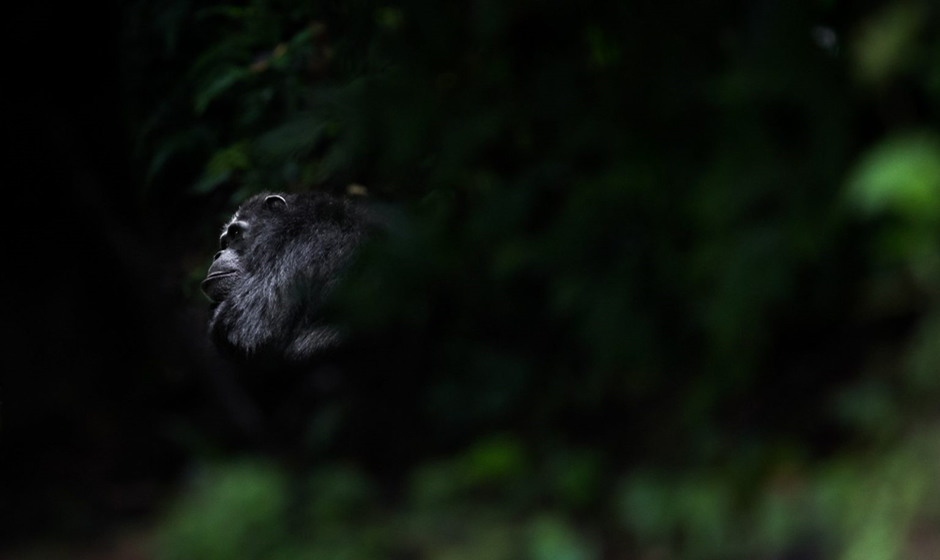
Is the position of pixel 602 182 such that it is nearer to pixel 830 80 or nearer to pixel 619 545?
pixel 830 80

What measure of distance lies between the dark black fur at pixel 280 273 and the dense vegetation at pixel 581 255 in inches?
0.8

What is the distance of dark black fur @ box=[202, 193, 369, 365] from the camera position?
0.70m

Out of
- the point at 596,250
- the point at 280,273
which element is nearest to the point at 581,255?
the point at 596,250

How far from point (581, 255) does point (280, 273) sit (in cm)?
69

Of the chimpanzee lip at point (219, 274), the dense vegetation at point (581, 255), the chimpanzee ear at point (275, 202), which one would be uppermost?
the dense vegetation at point (581, 255)

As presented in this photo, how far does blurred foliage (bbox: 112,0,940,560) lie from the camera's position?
72 centimetres

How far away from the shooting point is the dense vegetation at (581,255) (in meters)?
0.72

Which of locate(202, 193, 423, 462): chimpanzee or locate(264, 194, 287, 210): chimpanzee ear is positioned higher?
locate(264, 194, 287, 210): chimpanzee ear

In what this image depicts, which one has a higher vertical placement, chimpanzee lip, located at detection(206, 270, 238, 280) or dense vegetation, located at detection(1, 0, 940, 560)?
dense vegetation, located at detection(1, 0, 940, 560)

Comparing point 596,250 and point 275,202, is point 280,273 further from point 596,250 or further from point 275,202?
point 596,250

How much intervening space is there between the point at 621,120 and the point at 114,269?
0.54 m

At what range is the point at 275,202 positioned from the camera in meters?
0.74

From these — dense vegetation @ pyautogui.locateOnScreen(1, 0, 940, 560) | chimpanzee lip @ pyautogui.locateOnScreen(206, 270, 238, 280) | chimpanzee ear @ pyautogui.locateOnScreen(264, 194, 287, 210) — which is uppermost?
dense vegetation @ pyautogui.locateOnScreen(1, 0, 940, 560)

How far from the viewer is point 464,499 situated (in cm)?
197
